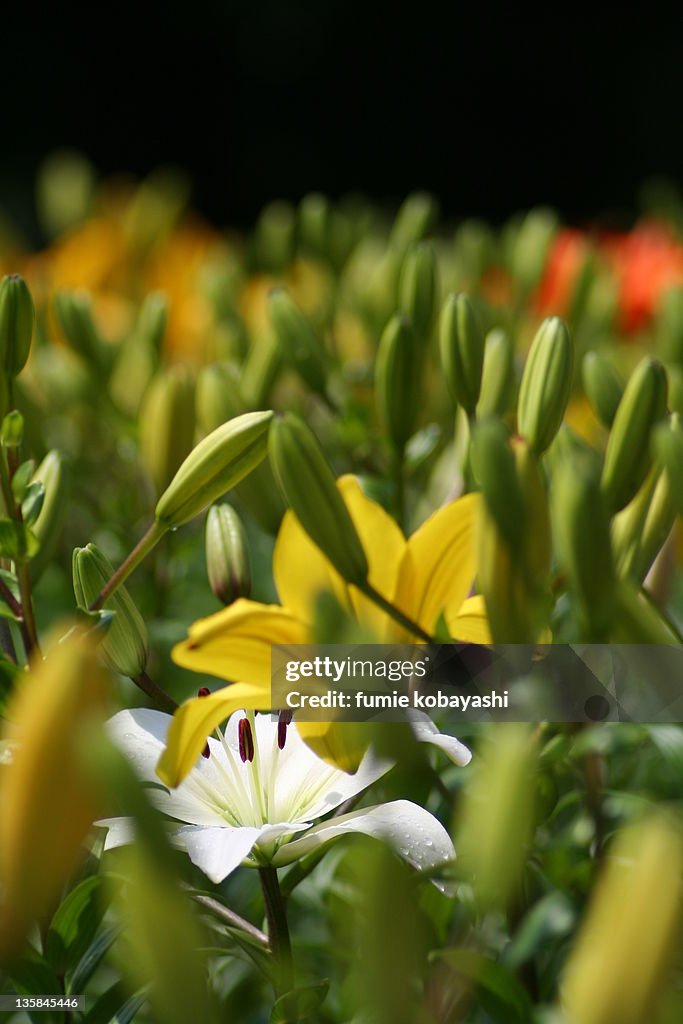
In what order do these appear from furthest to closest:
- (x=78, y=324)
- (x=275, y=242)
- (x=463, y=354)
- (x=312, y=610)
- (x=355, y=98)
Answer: (x=355, y=98), (x=275, y=242), (x=78, y=324), (x=463, y=354), (x=312, y=610)

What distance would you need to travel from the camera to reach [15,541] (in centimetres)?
36

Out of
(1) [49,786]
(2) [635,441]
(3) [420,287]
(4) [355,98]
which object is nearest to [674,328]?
(3) [420,287]

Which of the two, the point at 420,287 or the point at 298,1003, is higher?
the point at 420,287

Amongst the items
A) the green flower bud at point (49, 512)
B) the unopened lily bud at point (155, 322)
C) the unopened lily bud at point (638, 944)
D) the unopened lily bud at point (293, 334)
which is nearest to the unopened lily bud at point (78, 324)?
the unopened lily bud at point (155, 322)

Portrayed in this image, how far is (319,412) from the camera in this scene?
82 cm

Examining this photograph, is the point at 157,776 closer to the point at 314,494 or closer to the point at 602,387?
the point at 314,494

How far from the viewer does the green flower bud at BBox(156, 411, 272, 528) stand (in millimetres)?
364

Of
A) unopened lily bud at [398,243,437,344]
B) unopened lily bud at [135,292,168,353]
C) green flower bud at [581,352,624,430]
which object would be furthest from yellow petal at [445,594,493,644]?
unopened lily bud at [135,292,168,353]

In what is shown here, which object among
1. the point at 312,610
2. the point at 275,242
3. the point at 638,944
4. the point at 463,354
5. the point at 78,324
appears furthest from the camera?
the point at 275,242

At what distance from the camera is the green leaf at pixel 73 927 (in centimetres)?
37

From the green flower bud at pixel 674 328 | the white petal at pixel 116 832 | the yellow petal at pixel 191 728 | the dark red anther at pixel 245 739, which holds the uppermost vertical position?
the green flower bud at pixel 674 328

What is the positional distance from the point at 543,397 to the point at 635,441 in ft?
0.12

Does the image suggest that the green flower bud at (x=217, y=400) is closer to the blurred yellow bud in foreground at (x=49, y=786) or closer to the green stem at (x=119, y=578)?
the green stem at (x=119, y=578)

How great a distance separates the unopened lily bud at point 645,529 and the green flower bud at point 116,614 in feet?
0.49
